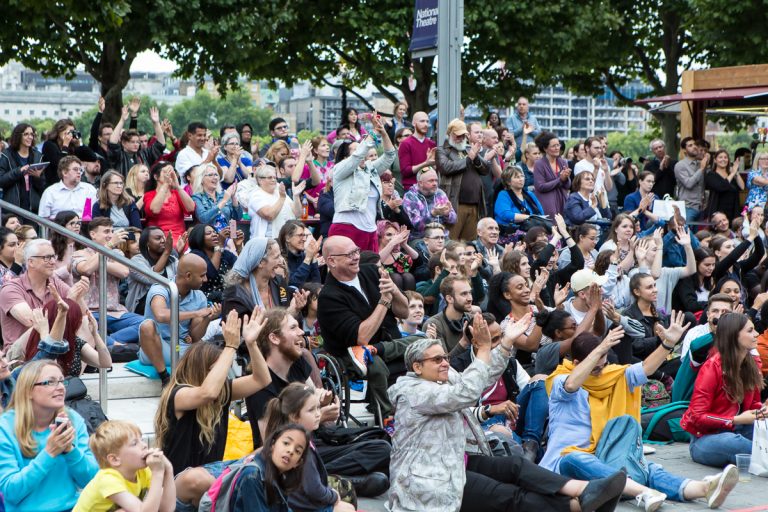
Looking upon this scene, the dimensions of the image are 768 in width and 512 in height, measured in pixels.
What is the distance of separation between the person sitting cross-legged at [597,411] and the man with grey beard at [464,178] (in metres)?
5.26

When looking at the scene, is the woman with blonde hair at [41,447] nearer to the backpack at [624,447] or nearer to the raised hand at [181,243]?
the backpack at [624,447]

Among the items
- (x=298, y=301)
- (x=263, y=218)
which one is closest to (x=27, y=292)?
(x=298, y=301)

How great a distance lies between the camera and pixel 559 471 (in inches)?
339

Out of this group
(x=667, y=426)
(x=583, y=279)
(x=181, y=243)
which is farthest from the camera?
(x=181, y=243)

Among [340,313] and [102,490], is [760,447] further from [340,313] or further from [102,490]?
[102,490]

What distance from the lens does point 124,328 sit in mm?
10391

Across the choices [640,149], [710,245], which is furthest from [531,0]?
[640,149]

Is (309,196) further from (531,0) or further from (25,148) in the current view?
(531,0)

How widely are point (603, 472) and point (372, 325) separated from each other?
2.10 meters

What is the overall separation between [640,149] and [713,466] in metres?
165

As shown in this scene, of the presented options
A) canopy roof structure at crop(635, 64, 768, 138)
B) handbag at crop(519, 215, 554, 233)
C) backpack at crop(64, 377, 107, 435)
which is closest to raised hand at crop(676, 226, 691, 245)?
handbag at crop(519, 215, 554, 233)

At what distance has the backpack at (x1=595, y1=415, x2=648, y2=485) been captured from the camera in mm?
8586

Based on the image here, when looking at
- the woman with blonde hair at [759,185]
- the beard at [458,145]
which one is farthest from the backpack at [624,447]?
the woman with blonde hair at [759,185]

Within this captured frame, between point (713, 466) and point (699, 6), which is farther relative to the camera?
point (699, 6)
